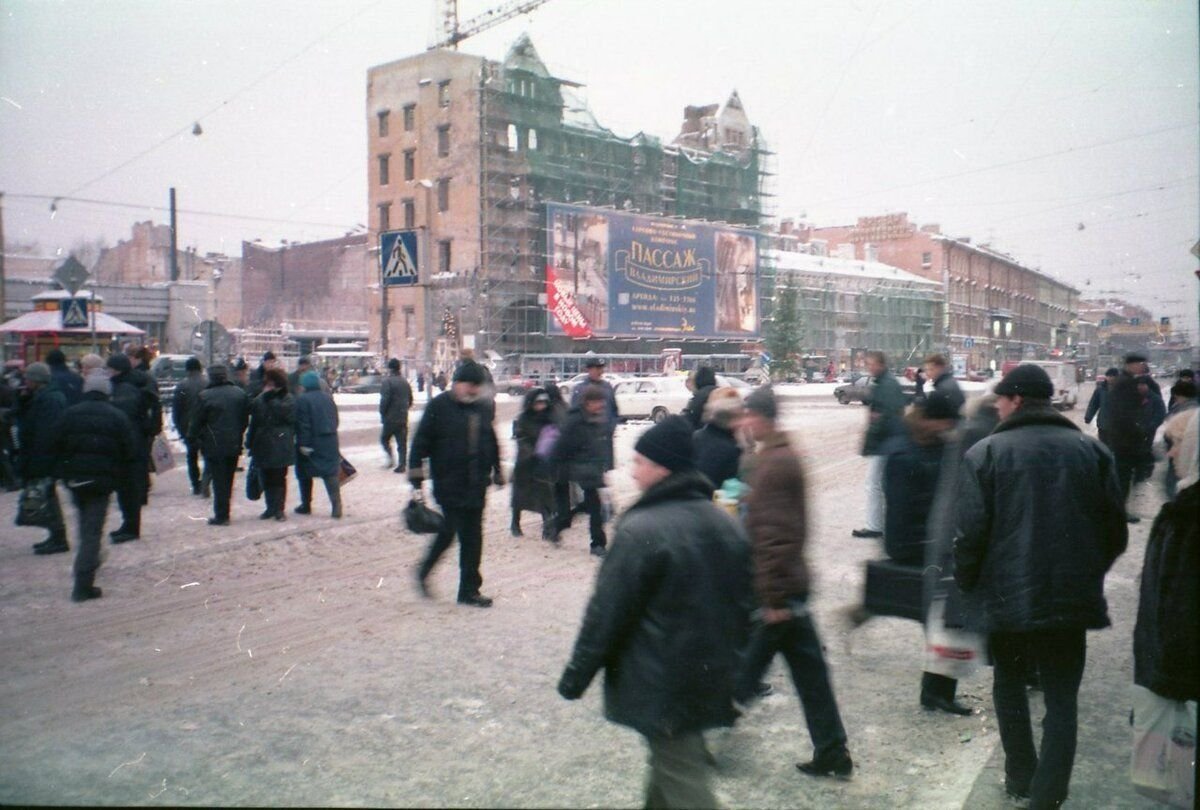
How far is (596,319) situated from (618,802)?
16120mm

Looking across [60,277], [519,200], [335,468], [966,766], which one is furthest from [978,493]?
[519,200]

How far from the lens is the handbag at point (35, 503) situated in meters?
7.83

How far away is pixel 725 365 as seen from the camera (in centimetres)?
1820

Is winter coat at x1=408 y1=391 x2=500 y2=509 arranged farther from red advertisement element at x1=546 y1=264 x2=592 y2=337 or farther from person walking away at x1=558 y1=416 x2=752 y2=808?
red advertisement element at x1=546 y1=264 x2=592 y2=337

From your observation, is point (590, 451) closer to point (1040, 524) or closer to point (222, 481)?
point (222, 481)

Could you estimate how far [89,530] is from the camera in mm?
6473

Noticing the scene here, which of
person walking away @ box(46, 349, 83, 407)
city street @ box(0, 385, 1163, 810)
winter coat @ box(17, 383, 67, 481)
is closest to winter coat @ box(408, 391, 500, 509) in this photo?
city street @ box(0, 385, 1163, 810)

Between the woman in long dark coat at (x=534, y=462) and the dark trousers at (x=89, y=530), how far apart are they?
387 cm

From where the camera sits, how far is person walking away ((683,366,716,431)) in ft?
28.5

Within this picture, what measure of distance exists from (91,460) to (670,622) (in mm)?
5456

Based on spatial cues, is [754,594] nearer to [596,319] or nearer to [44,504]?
[44,504]

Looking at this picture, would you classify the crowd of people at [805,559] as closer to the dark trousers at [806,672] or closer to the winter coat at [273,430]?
the dark trousers at [806,672]

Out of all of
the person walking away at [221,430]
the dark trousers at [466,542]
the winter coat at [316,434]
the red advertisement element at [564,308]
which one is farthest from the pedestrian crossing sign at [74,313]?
the red advertisement element at [564,308]

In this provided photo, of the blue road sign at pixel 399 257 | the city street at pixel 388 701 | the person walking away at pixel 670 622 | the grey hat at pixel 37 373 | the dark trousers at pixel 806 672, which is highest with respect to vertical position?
the blue road sign at pixel 399 257
